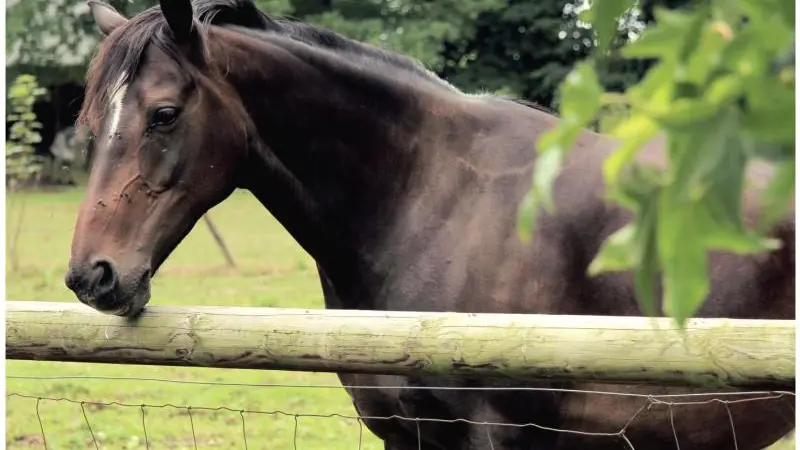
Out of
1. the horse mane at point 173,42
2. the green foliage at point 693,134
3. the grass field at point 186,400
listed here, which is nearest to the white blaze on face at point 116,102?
the horse mane at point 173,42

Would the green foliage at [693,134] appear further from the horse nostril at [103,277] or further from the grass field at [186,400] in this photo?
the grass field at [186,400]

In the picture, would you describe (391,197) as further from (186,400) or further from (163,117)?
(186,400)

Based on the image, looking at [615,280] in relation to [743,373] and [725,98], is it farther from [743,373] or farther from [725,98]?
[725,98]

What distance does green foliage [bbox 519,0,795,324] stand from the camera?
494 mm

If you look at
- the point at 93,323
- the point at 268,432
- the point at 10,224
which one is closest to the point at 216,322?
the point at 93,323

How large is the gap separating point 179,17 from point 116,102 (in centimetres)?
24

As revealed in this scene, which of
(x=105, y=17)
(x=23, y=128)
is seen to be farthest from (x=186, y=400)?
(x=23, y=128)

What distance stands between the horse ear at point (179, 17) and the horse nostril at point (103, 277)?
546mm

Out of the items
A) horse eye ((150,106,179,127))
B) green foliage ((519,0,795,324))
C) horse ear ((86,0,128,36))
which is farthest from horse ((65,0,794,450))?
green foliage ((519,0,795,324))

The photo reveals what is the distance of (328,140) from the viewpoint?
7.61ft

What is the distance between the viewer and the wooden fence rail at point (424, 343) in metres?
1.67

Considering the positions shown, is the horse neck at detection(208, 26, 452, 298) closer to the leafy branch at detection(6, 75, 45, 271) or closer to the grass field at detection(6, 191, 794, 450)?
the grass field at detection(6, 191, 794, 450)

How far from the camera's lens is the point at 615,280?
2.26m

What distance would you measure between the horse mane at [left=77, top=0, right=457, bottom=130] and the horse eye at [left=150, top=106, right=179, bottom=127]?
3.9 inches
